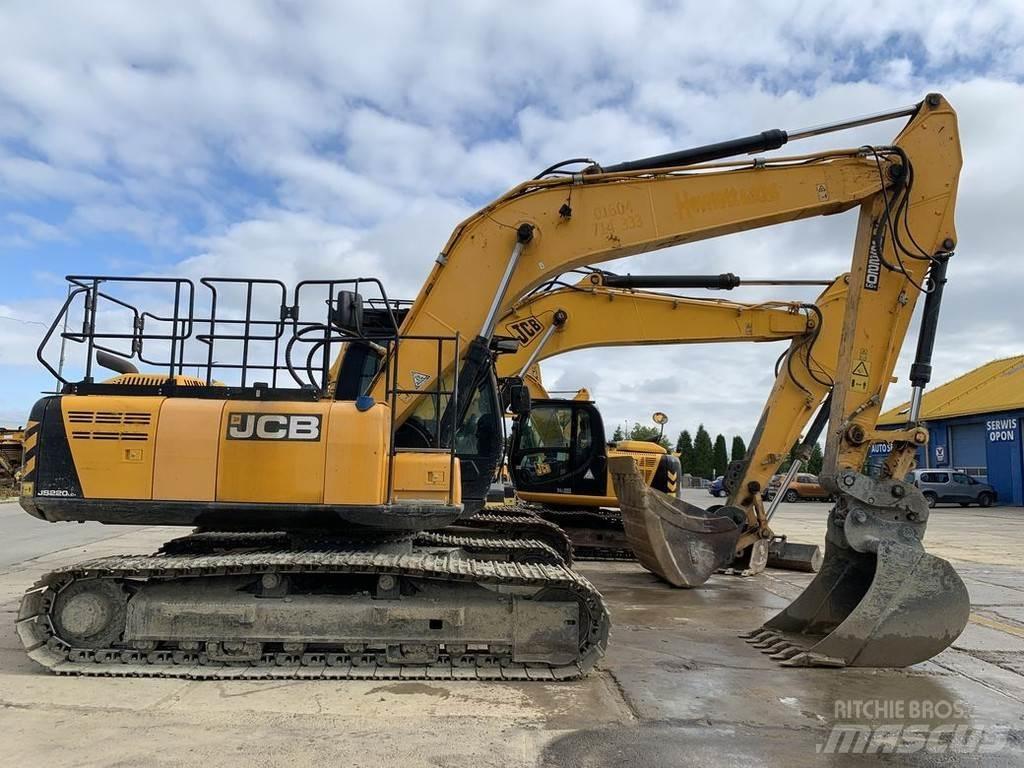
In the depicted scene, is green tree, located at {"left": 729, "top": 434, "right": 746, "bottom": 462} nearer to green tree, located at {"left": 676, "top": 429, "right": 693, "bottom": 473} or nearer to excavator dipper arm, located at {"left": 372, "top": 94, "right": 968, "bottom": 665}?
green tree, located at {"left": 676, "top": 429, "right": 693, "bottom": 473}

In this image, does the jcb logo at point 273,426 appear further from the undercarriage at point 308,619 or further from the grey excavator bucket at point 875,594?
the grey excavator bucket at point 875,594

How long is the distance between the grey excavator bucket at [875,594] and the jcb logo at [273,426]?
13.8ft

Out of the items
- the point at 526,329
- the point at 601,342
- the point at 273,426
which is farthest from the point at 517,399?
the point at 601,342

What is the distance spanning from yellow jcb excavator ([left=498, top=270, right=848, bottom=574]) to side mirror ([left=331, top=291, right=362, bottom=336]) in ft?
16.4

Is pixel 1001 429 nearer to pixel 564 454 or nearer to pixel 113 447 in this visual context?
pixel 564 454

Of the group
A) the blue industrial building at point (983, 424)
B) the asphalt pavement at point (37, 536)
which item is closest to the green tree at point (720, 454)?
the blue industrial building at point (983, 424)

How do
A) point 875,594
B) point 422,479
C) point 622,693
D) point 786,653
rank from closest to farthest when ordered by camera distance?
point 622,693 < point 875,594 < point 422,479 < point 786,653

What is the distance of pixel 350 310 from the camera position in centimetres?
617

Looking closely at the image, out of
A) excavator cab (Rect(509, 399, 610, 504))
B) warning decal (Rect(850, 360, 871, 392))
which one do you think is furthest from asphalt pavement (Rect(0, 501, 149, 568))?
warning decal (Rect(850, 360, 871, 392))

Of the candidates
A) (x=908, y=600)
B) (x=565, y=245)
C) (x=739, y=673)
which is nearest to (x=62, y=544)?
(x=565, y=245)

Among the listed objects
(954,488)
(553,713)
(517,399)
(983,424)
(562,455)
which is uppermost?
(983,424)

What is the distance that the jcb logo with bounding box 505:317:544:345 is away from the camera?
1155 centimetres

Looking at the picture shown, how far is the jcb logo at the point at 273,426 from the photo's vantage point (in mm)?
5941

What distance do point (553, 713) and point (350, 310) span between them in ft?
10.9
